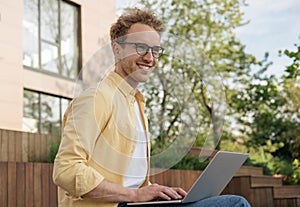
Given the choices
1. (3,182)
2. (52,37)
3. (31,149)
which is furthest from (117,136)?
(52,37)

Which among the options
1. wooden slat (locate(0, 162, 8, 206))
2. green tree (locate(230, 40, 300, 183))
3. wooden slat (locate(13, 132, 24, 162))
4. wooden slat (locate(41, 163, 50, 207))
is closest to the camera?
wooden slat (locate(0, 162, 8, 206))

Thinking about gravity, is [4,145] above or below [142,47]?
below

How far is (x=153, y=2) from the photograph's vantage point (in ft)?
38.5

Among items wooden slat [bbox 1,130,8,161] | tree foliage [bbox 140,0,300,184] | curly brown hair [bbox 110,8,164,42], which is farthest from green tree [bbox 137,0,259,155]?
tree foliage [bbox 140,0,300,184]

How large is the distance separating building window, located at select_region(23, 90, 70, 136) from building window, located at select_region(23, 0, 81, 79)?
413 mm

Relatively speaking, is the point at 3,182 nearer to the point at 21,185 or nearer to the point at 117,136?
the point at 21,185

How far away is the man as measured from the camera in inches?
73.9

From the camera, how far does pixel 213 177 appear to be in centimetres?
199

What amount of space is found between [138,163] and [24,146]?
10.8 feet

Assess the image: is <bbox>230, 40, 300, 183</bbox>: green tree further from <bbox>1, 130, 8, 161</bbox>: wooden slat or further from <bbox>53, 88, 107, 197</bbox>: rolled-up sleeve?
<bbox>53, 88, 107, 197</bbox>: rolled-up sleeve

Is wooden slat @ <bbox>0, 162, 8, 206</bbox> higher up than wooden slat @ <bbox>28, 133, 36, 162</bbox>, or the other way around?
wooden slat @ <bbox>28, 133, 36, 162</bbox>

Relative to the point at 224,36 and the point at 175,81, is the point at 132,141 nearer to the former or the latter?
the point at 175,81

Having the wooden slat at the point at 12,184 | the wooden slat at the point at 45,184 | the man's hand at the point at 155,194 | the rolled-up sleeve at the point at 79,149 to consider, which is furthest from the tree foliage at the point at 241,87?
the rolled-up sleeve at the point at 79,149

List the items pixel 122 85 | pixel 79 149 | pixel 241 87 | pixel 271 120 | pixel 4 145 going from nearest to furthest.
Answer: pixel 79 149 → pixel 122 85 → pixel 4 145 → pixel 271 120 → pixel 241 87
